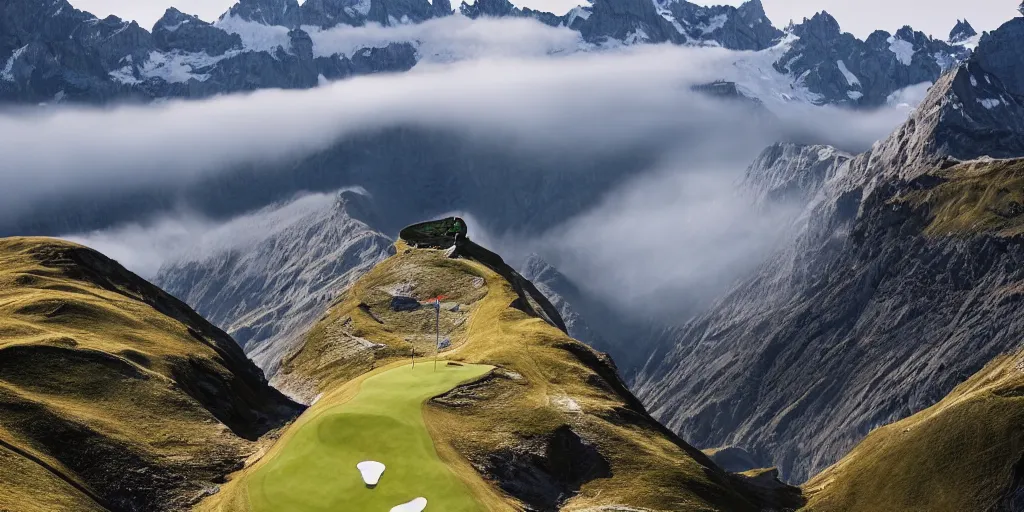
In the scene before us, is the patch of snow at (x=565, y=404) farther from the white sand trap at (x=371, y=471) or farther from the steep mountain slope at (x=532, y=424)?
the white sand trap at (x=371, y=471)

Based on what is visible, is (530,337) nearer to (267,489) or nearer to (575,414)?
(575,414)

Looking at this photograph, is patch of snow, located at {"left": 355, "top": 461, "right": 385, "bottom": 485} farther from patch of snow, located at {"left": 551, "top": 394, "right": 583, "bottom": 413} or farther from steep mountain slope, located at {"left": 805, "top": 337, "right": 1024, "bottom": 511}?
steep mountain slope, located at {"left": 805, "top": 337, "right": 1024, "bottom": 511}

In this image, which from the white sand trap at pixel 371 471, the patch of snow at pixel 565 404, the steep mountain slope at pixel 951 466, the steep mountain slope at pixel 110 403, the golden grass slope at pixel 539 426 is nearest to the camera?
the steep mountain slope at pixel 110 403

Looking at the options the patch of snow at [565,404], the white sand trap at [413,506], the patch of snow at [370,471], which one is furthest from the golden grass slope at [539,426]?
the patch of snow at [370,471]

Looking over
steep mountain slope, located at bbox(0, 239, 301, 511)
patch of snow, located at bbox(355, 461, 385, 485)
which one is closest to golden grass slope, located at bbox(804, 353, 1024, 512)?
patch of snow, located at bbox(355, 461, 385, 485)

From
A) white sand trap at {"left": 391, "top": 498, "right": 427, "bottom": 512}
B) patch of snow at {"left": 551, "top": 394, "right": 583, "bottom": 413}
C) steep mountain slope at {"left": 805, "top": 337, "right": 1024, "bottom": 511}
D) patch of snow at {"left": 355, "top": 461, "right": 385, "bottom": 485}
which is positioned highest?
patch of snow at {"left": 355, "top": 461, "right": 385, "bottom": 485}

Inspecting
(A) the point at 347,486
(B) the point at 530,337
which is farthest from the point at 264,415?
(A) the point at 347,486

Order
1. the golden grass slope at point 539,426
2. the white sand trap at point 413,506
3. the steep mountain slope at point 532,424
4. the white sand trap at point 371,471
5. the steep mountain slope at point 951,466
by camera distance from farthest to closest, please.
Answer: the steep mountain slope at point 951,466 → the golden grass slope at point 539,426 → the steep mountain slope at point 532,424 → the white sand trap at point 371,471 → the white sand trap at point 413,506
